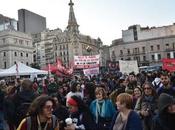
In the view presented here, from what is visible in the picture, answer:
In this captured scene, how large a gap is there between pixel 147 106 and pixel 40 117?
3.21 metres

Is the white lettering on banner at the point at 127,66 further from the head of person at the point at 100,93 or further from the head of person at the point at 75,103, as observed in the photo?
the head of person at the point at 75,103

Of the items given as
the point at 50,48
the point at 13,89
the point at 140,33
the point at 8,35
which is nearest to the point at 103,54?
the point at 50,48

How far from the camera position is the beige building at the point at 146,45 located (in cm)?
8338

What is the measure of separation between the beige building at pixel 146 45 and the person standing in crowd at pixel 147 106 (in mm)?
76637

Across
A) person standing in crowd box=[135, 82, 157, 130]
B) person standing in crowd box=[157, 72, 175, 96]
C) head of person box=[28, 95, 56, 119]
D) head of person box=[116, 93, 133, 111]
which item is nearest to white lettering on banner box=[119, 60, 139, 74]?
person standing in crowd box=[157, 72, 175, 96]

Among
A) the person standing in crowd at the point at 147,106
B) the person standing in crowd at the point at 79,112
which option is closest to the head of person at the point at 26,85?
the person standing in crowd at the point at 79,112

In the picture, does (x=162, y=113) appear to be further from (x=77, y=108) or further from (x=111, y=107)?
(x=111, y=107)

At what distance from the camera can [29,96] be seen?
24.9 feet

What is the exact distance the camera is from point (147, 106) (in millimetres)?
7000

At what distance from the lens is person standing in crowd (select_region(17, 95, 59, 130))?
4.21 meters

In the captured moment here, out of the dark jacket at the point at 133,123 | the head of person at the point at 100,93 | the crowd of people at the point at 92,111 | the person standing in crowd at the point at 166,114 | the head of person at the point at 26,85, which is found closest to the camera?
the crowd of people at the point at 92,111

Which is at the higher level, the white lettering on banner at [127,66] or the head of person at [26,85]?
the white lettering on banner at [127,66]

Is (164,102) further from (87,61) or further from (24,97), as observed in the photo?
(87,61)

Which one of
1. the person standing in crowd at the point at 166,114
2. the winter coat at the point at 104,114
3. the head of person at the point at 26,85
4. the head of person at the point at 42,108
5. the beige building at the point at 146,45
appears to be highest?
the beige building at the point at 146,45
